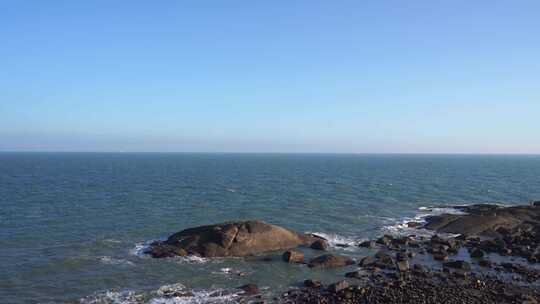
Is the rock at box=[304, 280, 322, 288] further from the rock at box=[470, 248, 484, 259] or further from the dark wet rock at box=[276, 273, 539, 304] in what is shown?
the rock at box=[470, 248, 484, 259]

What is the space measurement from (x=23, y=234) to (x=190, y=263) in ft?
63.5

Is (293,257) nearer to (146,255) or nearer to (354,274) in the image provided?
(354,274)

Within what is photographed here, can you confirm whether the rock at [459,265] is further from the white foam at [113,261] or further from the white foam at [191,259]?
the white foam at [113,261]

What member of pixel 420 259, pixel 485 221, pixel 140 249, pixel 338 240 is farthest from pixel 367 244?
pixel 140 249

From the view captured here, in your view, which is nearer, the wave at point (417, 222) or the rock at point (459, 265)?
the rock at point (459, 265)

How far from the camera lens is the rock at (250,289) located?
→ 28.5 m

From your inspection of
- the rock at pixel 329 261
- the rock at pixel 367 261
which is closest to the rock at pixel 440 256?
the rock at pixel 367 261

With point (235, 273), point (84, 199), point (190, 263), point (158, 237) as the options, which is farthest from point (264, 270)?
point (84, 199)

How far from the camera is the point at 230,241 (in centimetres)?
3859

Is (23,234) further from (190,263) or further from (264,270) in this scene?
(264,270)

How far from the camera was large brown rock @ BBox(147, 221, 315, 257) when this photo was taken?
124 feet

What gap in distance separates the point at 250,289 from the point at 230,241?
10.1 meters

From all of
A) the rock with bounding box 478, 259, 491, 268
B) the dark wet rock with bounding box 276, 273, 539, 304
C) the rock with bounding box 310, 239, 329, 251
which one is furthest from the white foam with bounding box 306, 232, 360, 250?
the dark wet rock with bounding box 276, 273, 539, 304

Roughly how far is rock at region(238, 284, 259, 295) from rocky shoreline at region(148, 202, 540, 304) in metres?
0.06
